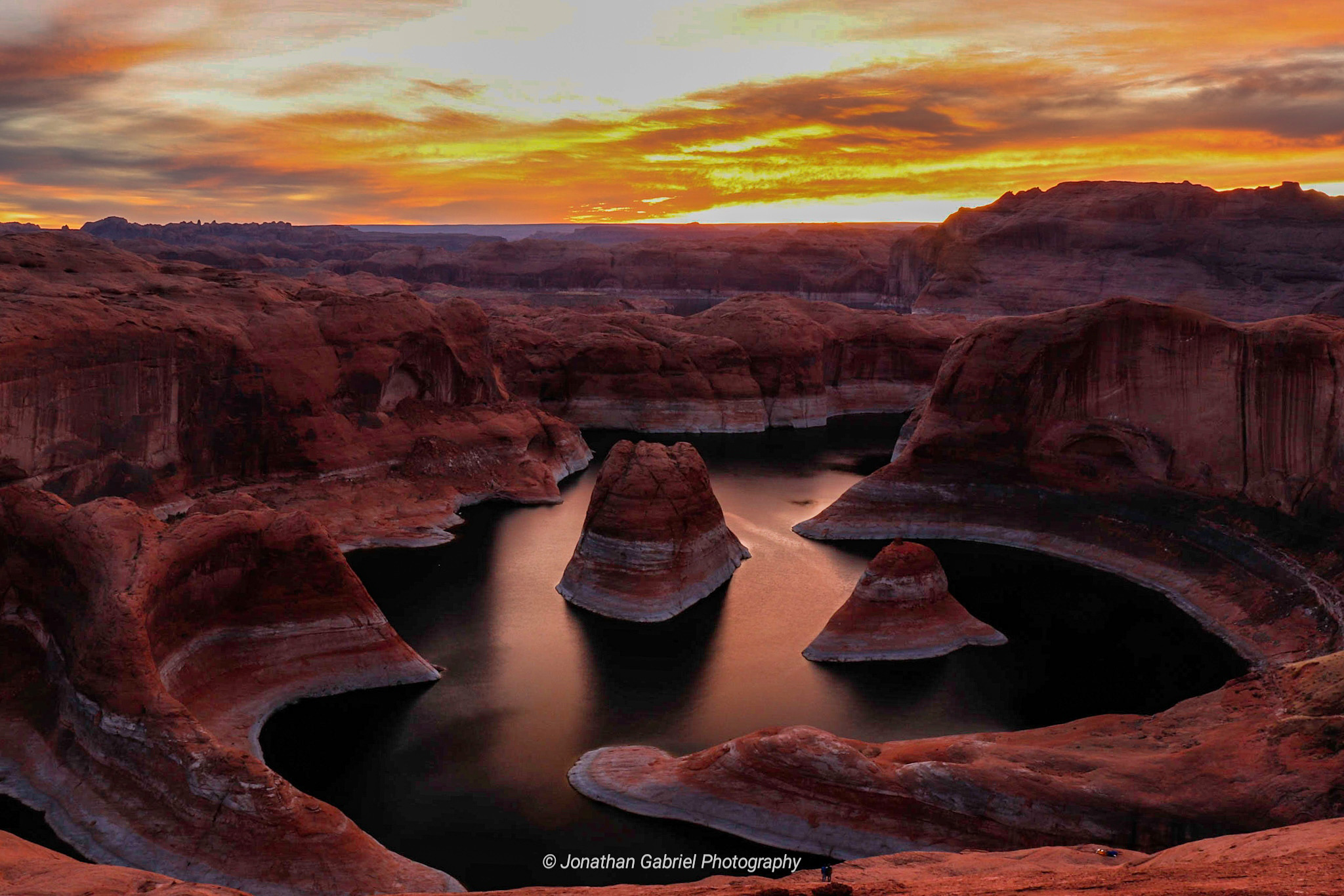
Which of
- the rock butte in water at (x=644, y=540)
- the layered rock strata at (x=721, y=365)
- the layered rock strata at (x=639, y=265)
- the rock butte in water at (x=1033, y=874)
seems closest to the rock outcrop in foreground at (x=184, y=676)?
the rock butte in water at (x=1033, y=874)

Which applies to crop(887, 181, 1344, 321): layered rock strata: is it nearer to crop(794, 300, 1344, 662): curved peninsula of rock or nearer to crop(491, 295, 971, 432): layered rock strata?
crop(491, 295, 971, 432): layered rock strata

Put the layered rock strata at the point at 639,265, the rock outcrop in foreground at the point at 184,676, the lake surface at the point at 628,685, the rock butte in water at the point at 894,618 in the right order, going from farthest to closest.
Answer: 1. the layered rock strata at the point at 639,265
2. the rock butte in water at the point at 894,618
3. the lake surface at the point at 628,685
4. the rock outcrop in foreground at the point at 184,676

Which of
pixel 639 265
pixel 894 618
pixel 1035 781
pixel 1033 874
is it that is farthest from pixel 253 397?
pixel 639 265

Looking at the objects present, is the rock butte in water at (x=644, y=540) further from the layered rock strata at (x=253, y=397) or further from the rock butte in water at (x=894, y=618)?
the layered rock strata at (x=253, y=397)

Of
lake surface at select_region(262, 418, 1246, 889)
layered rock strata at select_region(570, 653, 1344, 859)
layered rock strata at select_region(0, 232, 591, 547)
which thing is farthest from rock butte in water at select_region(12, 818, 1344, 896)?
layered rock strata at select_region(0, 232, 591, 547)

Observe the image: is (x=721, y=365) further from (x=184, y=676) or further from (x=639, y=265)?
(x=639, y=265)

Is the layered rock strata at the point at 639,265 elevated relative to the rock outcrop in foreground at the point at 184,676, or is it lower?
elevated

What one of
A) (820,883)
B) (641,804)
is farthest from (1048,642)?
(820,883)
